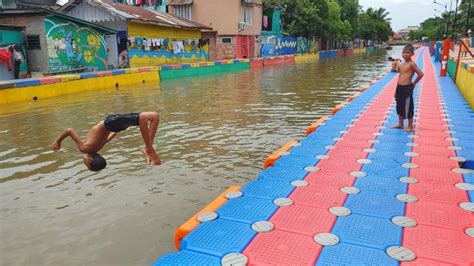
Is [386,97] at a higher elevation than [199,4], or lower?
lower

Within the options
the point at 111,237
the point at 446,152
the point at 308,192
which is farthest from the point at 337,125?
the point at 111,237

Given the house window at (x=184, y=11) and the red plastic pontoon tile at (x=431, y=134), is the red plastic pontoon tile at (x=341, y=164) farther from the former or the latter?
the house window at (x=184, y=11)

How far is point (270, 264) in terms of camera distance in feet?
10.4

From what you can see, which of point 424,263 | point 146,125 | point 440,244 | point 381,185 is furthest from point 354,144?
point 146,125

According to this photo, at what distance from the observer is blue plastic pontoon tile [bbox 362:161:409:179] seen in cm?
527

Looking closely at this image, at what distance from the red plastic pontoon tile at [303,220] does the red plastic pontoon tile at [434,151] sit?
9.77 ft

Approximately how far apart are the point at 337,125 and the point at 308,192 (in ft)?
14.0

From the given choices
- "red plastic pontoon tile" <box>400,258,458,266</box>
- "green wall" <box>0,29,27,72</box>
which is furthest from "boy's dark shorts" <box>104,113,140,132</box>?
"green wall" <box>0,29,27,72</box>

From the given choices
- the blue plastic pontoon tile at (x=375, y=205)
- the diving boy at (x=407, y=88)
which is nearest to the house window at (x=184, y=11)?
the diving boy at (x=407, y=88)

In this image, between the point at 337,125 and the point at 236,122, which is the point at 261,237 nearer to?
the point at 337,125

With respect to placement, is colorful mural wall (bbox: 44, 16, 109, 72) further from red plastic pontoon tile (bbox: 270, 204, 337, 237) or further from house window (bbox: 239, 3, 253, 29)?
red plastic pontoon tile (bbox: 270, 204, 337, 237)

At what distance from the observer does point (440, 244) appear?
11.2 ft

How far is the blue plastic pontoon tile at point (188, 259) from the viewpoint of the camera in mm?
3213

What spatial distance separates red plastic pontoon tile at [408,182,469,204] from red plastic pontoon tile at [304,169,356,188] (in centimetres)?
74
